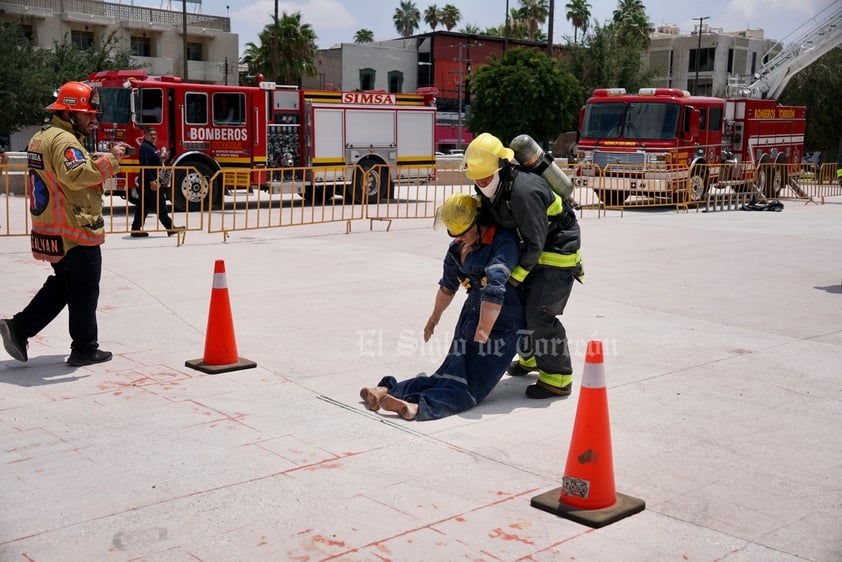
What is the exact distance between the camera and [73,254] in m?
6.39

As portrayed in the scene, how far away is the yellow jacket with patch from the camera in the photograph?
6254mm

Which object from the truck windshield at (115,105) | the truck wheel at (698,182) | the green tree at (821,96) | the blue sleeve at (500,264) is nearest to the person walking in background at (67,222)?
the blue sleeve at (500,264)

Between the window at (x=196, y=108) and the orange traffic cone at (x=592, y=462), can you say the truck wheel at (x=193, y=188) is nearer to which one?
the window at (x=196, y=108)

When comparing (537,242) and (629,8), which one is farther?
(629,8)

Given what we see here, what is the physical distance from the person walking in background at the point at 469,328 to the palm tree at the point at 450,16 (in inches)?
4035

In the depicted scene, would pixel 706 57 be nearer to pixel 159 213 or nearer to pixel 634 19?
pixel 634 19

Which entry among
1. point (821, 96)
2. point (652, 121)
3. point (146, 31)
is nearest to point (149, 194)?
point (652, 121)

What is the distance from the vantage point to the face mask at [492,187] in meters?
5.46

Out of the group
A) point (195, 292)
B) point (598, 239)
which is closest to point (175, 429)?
point (195, 292)

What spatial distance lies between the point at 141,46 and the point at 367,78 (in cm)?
1825


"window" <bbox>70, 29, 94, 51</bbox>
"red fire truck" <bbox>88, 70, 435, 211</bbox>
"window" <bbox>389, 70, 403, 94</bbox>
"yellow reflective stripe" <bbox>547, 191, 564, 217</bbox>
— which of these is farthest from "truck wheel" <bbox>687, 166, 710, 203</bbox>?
"window" <bbox>389, 70, 403, 94</bbox>

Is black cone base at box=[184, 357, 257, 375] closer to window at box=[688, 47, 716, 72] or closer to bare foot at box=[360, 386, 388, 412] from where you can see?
bare foot at box=[360, 386, 388, 412]

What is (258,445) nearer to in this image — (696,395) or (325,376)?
(325,376)

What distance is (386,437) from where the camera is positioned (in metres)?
5.11
